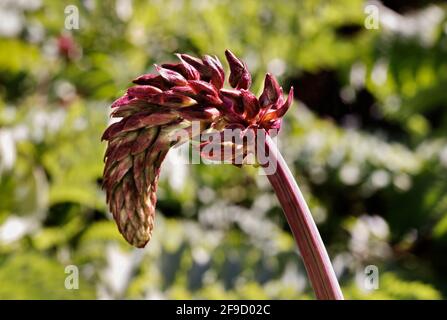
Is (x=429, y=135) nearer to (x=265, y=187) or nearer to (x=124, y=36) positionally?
(x=265, y=187)

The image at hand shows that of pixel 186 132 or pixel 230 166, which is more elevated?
pixel 230 166

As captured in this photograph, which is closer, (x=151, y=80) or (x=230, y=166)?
(x=151, y=80)

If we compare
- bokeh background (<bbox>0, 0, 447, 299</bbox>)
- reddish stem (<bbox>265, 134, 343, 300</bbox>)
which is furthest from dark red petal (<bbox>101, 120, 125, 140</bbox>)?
bokeh background (<bbox>0, 0, 447, 299</bbox>)

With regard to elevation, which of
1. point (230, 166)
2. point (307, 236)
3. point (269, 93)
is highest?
point (230, 166)

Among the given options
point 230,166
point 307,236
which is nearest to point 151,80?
point 307,236

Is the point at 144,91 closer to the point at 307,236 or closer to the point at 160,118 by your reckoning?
the point at 160,118

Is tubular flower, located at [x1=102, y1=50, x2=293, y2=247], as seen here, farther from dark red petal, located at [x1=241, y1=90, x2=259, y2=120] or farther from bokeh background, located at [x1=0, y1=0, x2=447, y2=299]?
bokeh background, located at [x1=0, y1=0, x2=447, y2=299]

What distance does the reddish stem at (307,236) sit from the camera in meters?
0.50

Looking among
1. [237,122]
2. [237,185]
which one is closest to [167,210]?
[237,185]

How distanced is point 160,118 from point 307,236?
12 centimetres

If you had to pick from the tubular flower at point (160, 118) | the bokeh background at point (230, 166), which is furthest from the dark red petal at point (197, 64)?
the bokeh background at point (230, 166)

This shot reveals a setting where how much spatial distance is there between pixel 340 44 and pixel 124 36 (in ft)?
3.16

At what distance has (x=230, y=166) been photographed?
273cm

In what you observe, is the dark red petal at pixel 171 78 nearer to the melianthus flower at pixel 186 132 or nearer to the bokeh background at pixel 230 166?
the melianthus flower at pixel 186 132
